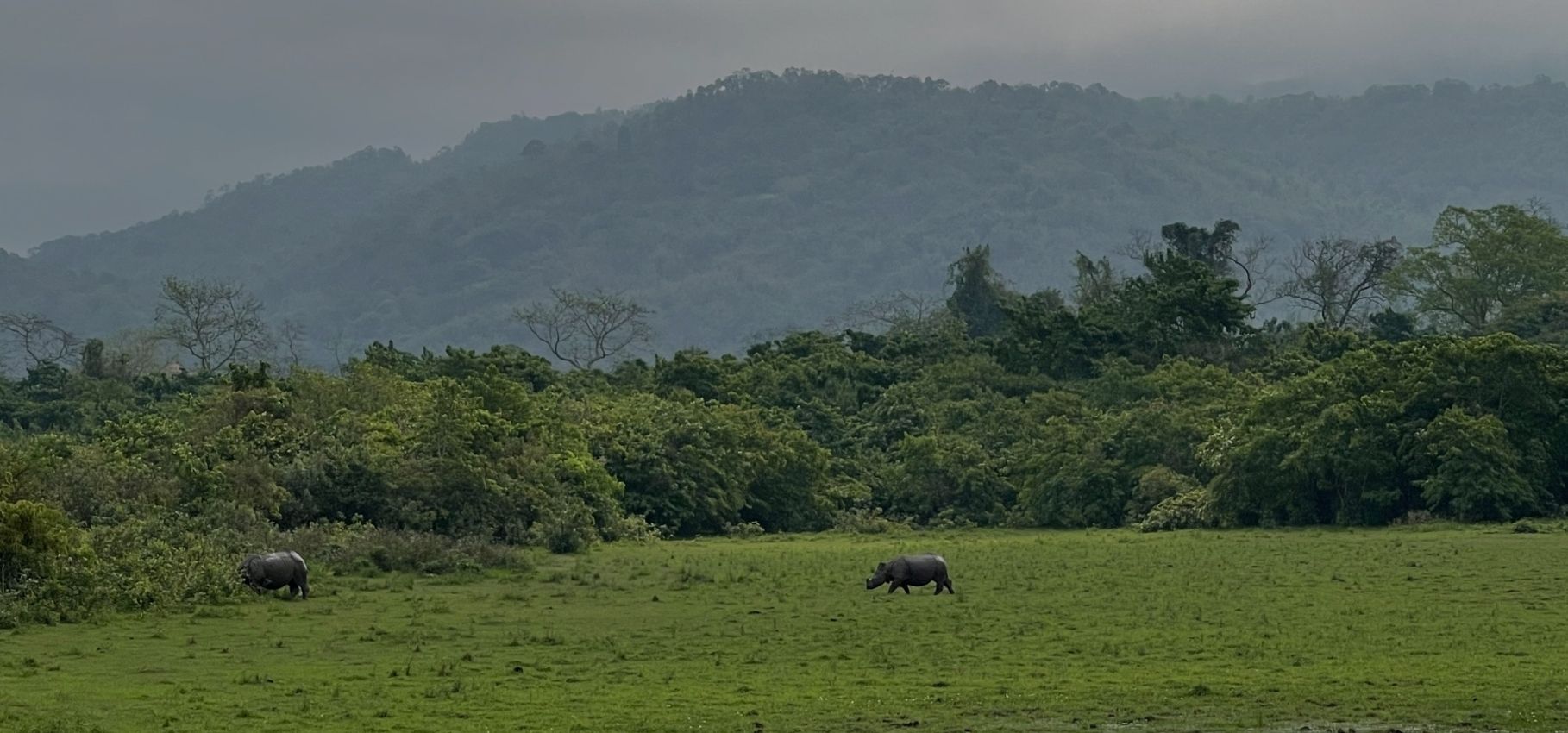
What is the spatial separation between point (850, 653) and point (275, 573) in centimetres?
1233

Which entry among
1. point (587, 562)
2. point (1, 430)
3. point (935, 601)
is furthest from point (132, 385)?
point (935, 601)

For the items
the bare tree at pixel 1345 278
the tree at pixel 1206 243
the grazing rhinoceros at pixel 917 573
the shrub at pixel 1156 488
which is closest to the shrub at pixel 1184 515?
the shrub at pixel 1156 488

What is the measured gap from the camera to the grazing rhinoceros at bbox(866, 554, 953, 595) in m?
29.7

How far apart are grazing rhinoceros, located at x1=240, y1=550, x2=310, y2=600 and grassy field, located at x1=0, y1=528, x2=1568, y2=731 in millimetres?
435

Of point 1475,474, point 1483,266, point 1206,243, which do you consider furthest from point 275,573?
point 1206,243

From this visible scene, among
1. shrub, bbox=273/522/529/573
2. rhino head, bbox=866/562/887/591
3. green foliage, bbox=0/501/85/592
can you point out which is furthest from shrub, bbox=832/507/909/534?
green foliage, bbox=0/501/85/592

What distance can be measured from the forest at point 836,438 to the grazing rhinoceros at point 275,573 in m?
0.33

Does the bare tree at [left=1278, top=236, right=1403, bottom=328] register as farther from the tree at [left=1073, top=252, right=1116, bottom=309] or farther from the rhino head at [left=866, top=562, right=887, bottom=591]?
the rhino head at [left=866, top=562, right=887, bottom=591]

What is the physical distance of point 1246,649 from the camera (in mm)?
21172

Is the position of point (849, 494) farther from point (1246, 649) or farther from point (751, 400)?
point (1246, 649)

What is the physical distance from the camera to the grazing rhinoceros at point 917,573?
97.4 ft

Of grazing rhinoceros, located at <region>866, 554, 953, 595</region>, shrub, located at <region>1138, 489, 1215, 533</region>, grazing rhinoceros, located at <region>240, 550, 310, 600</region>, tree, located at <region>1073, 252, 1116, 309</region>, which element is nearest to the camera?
grazing rhinoceros, located at <region>866, 554, 953, 595</region>

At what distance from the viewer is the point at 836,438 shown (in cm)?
6606

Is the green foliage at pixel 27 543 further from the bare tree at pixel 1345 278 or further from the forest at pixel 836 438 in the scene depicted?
the bare tree at pixel 1345 278
